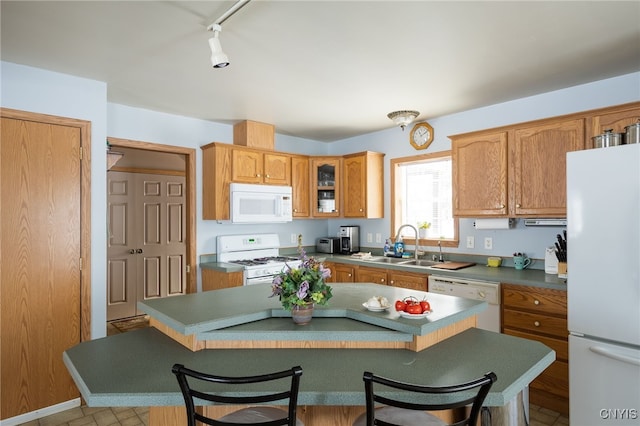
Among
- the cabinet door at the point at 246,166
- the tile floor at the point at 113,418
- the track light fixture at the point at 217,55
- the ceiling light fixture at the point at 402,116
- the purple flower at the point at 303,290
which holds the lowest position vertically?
the tile floor at the point at 113,418

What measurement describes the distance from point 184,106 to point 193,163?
0.66 metres

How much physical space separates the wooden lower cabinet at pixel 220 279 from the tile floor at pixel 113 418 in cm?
127

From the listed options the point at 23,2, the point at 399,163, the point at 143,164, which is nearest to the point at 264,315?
the point at 23,2

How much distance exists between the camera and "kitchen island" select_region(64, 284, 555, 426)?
140cm

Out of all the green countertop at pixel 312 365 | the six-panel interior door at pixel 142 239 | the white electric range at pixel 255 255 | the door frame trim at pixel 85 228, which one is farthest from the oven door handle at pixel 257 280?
the six-panel interior door at pixel 142 239

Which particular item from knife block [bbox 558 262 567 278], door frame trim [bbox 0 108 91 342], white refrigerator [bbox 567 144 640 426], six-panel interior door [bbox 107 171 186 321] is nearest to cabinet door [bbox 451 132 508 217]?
knife block [bbox 558 262 567 278]

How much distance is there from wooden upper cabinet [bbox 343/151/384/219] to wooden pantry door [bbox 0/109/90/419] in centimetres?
280

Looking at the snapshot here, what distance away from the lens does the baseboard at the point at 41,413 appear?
2623mm

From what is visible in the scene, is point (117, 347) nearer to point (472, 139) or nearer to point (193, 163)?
point (193, 163)

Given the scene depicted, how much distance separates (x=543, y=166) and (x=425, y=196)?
4.72 feet

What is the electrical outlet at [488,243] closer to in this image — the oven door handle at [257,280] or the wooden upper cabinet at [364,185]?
the wooden upper cabinet at [364,185]

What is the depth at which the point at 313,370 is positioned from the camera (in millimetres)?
1539

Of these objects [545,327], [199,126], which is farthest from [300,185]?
[545,327]

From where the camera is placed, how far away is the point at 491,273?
10.5ft
